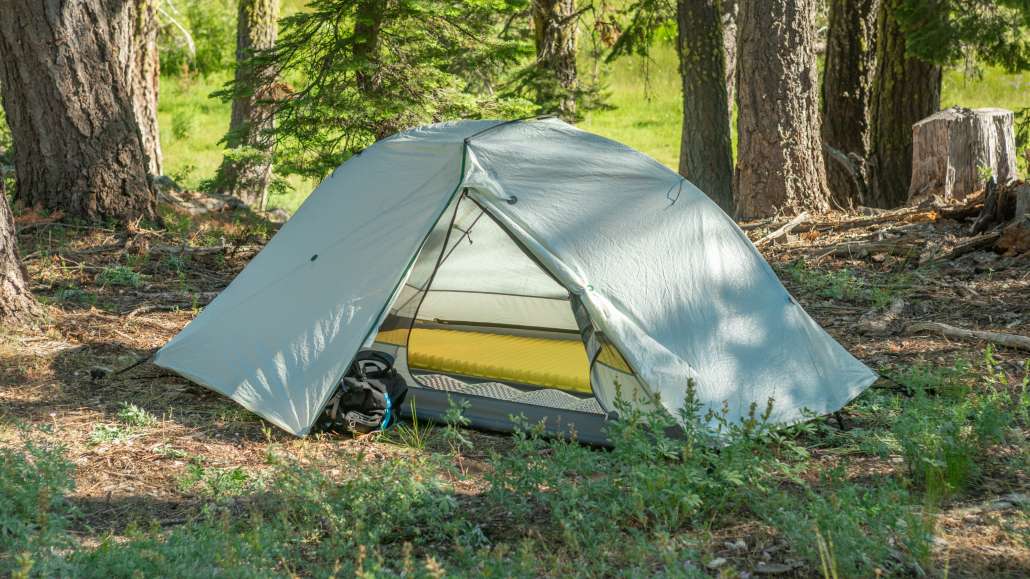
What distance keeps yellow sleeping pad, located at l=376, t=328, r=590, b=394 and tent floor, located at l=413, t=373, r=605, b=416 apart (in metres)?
0.08

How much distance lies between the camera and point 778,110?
27.0ft

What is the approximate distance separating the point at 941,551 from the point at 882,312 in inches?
136

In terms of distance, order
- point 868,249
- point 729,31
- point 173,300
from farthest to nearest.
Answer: point 729,31
point 868,249
point 173,300

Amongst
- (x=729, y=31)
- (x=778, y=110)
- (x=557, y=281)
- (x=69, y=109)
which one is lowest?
(x=557, y=281)

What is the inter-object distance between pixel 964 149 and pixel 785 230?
5.35ft

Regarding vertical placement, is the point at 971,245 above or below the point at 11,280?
below

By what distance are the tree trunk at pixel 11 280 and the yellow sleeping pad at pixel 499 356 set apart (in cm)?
205

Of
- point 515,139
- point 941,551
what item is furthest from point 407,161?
point 941,551

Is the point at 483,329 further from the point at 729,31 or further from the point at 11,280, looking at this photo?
the point at 729,31

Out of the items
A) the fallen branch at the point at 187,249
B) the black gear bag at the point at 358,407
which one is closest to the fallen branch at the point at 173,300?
the fallen branch at the point at 187,249

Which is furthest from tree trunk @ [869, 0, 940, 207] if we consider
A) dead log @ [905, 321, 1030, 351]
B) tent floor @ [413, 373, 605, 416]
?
tent floor @ [413, 373, 605, 416]

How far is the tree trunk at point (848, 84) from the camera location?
10.1 metres

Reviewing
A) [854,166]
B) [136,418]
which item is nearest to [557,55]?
[854,166]

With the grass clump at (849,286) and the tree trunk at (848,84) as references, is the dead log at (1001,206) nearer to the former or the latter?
the grass clump at (849,286)
